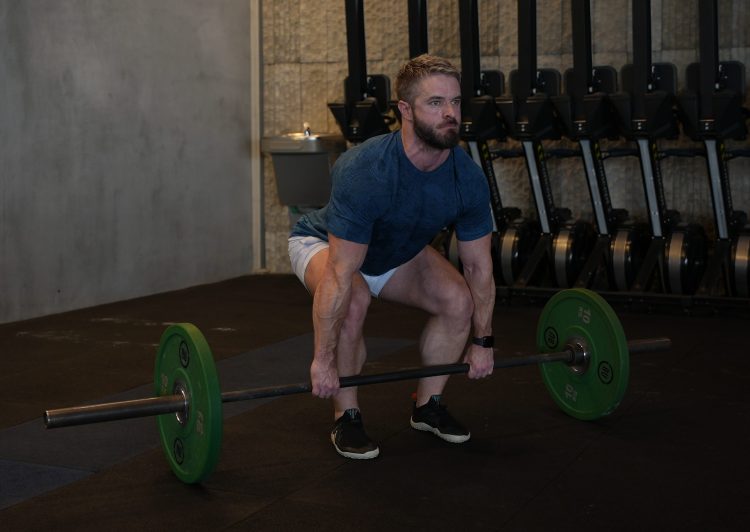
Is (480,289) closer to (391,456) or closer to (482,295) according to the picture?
(482,295)

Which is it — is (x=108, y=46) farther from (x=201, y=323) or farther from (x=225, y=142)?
(x=201, y=323)

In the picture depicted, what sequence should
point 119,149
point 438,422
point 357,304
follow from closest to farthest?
1. point 357,304
2. point 438,422
3. point 119,149

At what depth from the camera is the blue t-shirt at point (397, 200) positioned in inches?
99.8

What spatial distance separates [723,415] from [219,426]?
1.64 metres

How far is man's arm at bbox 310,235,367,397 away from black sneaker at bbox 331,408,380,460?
12.7 inches

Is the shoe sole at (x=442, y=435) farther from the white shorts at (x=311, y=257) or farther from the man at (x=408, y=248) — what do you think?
the white shorts at (x=311, y=257)

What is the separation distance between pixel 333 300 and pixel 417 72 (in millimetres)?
579

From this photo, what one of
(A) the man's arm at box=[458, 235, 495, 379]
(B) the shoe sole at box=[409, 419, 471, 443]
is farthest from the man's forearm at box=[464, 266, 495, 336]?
(B) the shoe sole at box=[409, 419, 471, 443]

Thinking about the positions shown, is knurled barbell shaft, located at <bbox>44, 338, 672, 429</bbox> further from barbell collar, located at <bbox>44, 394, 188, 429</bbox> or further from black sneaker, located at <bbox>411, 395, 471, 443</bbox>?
black sneaker, located at <bbox>411, 395, 471, 443</bbox>

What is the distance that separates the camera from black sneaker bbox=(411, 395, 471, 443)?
9.52ft

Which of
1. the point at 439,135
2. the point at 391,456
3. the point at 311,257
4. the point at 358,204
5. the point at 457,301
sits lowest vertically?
the point at 391,456

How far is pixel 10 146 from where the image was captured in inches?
193

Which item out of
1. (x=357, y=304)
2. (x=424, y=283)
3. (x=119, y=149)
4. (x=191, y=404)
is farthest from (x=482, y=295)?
(x=119, y=149)

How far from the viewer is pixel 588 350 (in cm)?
301
